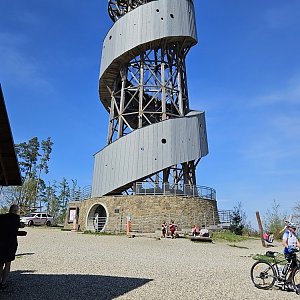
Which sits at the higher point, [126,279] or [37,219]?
Result: [37,219]

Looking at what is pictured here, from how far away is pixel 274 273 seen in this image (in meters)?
6.41

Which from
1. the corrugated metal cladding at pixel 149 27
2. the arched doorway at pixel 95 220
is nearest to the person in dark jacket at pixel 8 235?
the arched doorway at pixel 95 220

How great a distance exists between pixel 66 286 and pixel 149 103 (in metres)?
17.7

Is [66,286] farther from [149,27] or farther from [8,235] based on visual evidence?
[149,27]

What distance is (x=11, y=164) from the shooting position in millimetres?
6367

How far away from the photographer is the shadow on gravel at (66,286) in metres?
5.29

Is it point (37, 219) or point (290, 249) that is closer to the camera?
point (290, 249)

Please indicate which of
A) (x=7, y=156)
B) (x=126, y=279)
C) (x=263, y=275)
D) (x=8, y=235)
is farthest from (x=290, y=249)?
(x=7, y=156)

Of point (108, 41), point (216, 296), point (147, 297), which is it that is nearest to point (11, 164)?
point (147, 297)

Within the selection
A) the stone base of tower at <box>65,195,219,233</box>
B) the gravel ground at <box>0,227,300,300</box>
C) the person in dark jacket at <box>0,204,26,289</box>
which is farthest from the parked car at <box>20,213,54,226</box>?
the person in dark jacket at <box>0,204,26,289</box>

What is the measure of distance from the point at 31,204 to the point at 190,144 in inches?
1018

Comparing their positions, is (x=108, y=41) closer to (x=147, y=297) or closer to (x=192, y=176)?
(x=192, y=176)

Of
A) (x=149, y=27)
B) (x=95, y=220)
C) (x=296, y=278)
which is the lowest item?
(x=296, y=278)

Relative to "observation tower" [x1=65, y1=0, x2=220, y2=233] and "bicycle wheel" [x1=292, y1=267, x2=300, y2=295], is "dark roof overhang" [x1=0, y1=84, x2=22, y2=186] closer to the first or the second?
"bicycle wheel" [x1=292, y1=267, x2=300, y2=295]
